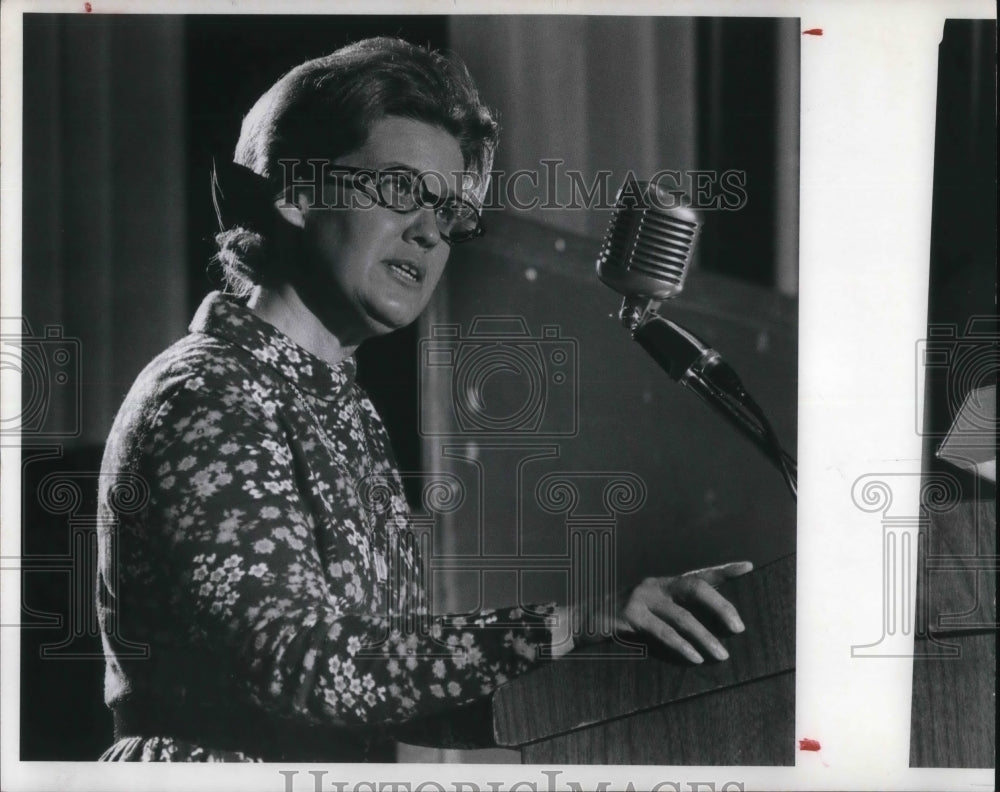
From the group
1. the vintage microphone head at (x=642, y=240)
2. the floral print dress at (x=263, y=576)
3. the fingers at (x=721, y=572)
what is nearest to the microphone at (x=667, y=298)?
the vintage microphone head at (x=642, y=240)

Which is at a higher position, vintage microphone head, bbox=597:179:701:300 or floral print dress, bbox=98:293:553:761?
vintage microphone head, bbox=597:179:701:300

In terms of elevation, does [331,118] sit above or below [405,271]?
above

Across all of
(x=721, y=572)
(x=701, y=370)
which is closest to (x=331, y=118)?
(x=701, y=370)

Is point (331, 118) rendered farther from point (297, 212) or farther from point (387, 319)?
point (387, 319)

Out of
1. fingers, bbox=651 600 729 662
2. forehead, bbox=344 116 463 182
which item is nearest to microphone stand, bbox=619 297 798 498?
fingers, bbox=651 600 729 662

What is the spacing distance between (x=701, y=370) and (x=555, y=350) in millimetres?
286

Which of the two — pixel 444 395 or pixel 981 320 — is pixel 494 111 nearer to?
pixel 444 395

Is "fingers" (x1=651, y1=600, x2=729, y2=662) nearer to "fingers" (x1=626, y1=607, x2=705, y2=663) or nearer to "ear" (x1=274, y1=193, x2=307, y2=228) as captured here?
"fingers" (x1=626, y1=607, x2=705, y2=663)

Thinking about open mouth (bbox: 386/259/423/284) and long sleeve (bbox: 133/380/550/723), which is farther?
open mouth (bbox: 386/259/423/284)

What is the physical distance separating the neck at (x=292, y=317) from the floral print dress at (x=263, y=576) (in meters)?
0.02

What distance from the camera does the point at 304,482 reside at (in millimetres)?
1830

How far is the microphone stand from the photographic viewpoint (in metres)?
1.95

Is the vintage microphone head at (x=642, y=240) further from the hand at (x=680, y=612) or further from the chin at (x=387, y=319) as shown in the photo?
the hand at (x=680, y=612)

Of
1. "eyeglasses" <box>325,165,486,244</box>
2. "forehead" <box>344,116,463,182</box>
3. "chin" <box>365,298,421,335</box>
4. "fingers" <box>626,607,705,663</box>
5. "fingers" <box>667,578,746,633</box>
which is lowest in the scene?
"fingers" <box>626,607,705,663</box>
